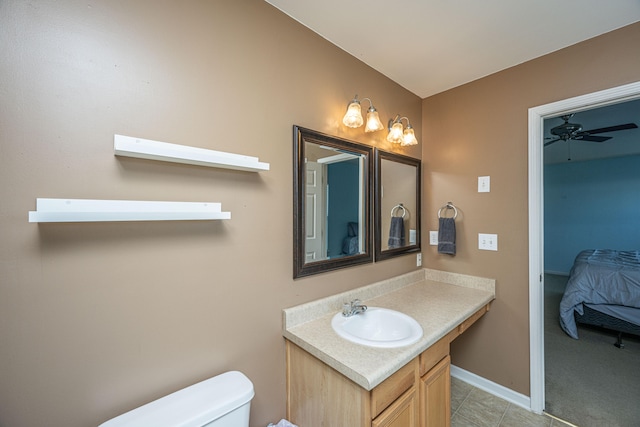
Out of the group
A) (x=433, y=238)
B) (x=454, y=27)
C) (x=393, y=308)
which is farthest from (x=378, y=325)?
(x=454, y=27)

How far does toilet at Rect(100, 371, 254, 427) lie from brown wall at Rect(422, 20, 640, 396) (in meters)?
1.87

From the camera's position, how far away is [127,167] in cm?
93

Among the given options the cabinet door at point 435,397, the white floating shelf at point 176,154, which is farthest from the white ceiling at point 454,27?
the cabinet door at point 435,397

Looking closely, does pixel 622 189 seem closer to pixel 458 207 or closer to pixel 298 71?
pixel 458 207

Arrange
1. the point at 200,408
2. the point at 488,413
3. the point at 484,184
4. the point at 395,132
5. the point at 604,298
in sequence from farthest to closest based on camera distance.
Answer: the point at 604,298, the point at 484,184, the point at 395,132, the point at 488,413, the point at 200,408

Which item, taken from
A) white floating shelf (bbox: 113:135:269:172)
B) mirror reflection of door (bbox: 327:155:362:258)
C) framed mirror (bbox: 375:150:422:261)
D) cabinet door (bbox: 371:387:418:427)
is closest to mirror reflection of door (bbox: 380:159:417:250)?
framed mirror (bbox: 375:150:422:261)

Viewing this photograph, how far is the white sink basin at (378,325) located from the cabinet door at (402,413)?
26 centimetres

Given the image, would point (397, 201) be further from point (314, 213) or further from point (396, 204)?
point (314, 213)

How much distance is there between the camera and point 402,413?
115cm

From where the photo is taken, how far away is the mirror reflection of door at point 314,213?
1.49 meters

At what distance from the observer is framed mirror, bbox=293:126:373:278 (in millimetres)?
1432

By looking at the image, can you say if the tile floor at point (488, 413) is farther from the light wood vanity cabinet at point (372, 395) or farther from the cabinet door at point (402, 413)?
the cabinet door at point (402, 413)

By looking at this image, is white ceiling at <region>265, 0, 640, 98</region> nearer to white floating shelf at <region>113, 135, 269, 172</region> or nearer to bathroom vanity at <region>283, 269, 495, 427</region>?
white floating shelf at <region>113, 135, 269, 172</region>

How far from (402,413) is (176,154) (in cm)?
143
